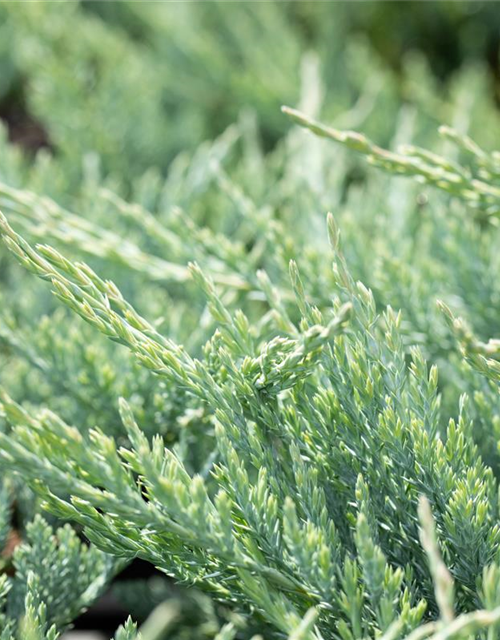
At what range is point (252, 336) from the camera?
0.54 m

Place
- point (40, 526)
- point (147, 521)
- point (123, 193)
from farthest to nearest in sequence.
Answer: point (123, 193), point (40, 526), point (147, 521)

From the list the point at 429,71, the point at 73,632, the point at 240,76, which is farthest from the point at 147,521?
the point at 429,71

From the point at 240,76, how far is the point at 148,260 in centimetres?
59

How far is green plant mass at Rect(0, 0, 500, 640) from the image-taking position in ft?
1.45

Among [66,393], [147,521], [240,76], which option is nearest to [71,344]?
[66,393]

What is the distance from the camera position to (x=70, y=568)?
580 mm

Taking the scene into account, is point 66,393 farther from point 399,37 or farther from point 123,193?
point 399,37

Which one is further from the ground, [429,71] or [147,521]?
[429,71]

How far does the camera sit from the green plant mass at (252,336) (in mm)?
442

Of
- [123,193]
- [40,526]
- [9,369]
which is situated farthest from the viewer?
A: [123,193]

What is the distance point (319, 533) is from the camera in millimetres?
445

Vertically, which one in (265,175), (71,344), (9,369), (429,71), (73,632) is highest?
(429,71)

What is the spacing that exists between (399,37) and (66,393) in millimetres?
1095

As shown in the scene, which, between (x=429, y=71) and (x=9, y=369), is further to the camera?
(x=429, y=71)
